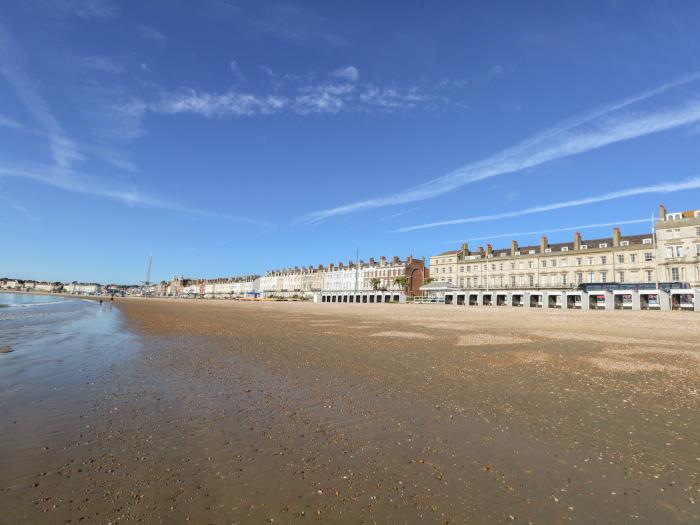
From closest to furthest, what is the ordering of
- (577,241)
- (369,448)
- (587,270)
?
(369,448) < (587,270) < (577,241)

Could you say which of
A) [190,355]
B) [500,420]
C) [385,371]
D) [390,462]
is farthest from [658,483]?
[190,355]

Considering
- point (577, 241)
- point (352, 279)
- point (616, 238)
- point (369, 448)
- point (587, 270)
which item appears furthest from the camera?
point (352, 279)

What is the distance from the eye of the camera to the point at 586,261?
73000mm

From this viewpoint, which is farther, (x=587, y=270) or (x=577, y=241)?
(x=577, y=241)

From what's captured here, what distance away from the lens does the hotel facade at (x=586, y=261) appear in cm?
5869

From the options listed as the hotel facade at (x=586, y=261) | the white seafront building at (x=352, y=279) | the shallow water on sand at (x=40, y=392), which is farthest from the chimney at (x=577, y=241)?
the shallow water on sand at (x=40, y=392)

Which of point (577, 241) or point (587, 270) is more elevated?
point (577, 241)

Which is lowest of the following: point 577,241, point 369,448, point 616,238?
point 369,448

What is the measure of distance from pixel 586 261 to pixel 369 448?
80994 mm

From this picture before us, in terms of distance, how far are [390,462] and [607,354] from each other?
1237cm

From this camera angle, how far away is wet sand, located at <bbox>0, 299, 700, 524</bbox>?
13.2ft

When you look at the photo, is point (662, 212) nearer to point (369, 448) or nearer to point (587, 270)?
point (587, 270)

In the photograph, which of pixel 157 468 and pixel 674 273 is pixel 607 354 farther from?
pixel 674 273

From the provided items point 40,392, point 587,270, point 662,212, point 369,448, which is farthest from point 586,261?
point 40,392
